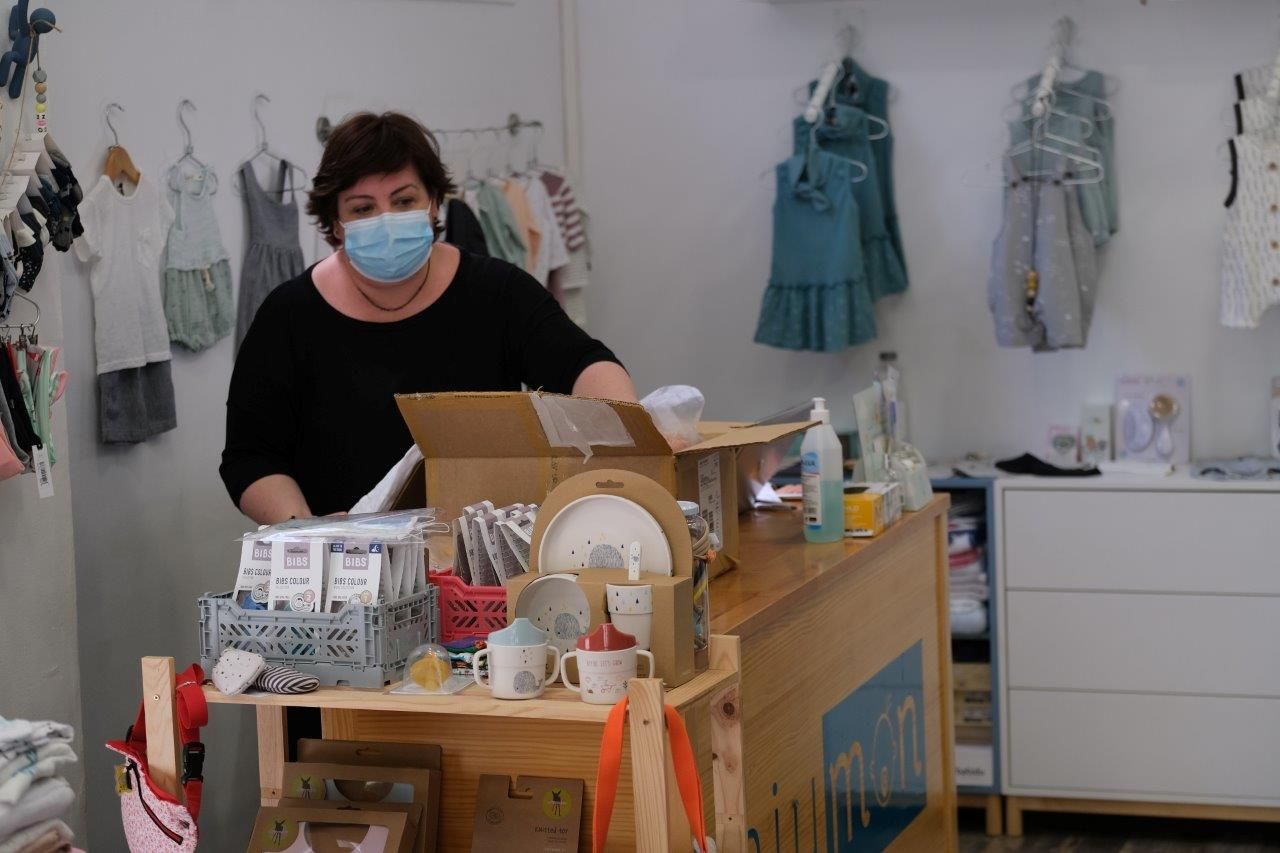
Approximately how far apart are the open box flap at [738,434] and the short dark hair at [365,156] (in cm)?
65

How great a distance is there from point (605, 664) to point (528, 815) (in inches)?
15.5

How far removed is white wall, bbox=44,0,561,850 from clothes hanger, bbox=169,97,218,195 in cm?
2

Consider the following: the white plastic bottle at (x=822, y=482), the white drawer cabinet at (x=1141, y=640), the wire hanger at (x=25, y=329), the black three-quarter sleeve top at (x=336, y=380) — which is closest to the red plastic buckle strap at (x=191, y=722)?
the black three-quarter sleeve top at (x=336, y=380)

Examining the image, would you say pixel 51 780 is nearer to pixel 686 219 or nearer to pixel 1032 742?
pixel 1032 742

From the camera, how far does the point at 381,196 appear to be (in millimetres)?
2562

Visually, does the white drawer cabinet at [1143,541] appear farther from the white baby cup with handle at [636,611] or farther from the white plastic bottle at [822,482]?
the white baby cup with handle at [636,611]

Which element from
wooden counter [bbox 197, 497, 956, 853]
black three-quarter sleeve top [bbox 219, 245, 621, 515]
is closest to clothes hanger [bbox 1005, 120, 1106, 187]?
wooden counter [bbox 197, 497, 956, 853]

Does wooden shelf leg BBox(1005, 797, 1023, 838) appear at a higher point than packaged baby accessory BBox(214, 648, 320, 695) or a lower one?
lower

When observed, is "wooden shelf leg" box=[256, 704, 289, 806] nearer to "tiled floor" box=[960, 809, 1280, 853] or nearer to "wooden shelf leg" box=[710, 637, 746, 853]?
"wooden shelf leg" box=[710, 637, 746, 853]

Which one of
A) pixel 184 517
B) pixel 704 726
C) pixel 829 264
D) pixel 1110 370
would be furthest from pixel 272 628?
pixel 1110 370

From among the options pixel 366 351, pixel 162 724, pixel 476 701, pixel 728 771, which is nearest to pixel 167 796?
pixel 162 724

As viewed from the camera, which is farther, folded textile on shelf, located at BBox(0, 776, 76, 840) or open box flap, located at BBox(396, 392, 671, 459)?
open box flap, located at BBox(396, 392, 671, 459)

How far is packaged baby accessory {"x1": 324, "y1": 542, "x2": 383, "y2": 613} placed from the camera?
178 centimetres

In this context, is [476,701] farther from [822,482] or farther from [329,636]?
[822,482]
